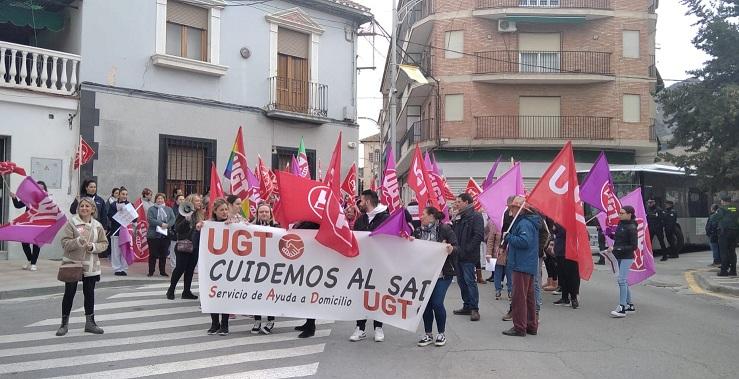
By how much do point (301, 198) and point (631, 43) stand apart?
29.0 m

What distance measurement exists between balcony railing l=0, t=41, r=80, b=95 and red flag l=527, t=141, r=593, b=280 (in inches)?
469

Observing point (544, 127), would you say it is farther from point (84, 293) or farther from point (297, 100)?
point (84, 293)

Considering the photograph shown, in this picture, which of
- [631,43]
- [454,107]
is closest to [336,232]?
[454,107]

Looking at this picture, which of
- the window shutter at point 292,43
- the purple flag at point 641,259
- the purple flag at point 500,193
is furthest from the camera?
the window shutter at point 292,43

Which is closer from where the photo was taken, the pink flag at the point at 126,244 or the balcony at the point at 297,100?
the pink flag at the point at 126,244

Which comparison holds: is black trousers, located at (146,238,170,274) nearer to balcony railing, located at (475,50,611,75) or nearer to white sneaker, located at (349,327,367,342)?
white sneaker, located at (349,327,367,342)

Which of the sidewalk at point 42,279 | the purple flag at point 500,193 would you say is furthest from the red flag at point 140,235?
the purple flag at point 500,193

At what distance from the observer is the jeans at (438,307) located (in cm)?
717

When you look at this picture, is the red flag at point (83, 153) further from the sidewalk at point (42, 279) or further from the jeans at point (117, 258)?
the jeans at point (117, 258)

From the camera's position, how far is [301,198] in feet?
24.4

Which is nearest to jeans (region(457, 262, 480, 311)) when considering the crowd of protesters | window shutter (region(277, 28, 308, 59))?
the crowd of protesters

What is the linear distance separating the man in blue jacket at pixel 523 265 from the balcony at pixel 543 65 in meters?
24.3

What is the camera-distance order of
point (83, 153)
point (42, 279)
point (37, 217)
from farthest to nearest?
point (83, 153), point (42, 279), point (37, 217)

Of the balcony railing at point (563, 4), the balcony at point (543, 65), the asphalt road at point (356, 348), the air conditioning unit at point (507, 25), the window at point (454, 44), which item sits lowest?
the asphalt road at point (356, 348)
